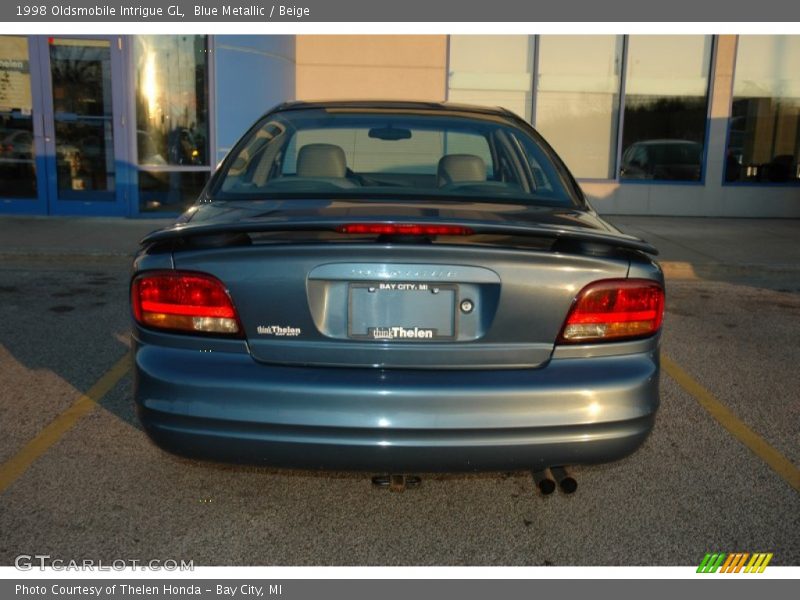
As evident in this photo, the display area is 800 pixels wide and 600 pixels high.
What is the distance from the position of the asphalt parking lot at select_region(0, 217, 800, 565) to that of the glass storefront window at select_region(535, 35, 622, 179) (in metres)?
9.88

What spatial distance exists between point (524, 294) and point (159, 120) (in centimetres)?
1030

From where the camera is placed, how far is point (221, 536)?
3025 millimetres

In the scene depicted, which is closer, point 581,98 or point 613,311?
point 613,311

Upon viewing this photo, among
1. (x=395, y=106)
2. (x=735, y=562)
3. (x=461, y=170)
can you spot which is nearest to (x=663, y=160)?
(x=395, y=106)

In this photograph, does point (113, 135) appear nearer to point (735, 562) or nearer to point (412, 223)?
point (412, 223)

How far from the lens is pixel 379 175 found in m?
4.64

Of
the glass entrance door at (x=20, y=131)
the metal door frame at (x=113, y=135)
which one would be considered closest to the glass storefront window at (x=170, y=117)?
the metal door frame at (x=113, y=135)

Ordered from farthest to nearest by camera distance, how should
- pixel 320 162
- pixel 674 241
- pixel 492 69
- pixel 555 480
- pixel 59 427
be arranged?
pixel 492 69 → pixel 674 241 → pixel 59 427 → pixel 320 162 → pixel 555 480

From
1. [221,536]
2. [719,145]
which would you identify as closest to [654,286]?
[221,536]

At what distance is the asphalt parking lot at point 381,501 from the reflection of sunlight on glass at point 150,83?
7.70 meters

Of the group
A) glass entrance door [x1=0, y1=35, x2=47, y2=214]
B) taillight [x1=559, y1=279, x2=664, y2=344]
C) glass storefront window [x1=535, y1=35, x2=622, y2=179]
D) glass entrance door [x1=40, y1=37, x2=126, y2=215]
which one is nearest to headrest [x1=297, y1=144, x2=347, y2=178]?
taillight [x1=559, y1=279, x2=664, y2=344]

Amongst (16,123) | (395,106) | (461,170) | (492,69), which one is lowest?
(461,170)
